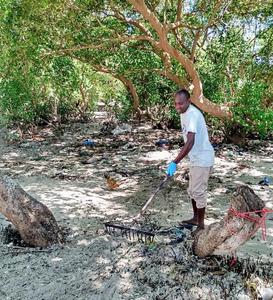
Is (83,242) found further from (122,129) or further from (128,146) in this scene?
(122,129)

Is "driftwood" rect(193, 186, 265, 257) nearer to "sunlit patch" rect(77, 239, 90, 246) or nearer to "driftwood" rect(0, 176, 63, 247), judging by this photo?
"sunlit patch" rect(77, 239, 90, 246)

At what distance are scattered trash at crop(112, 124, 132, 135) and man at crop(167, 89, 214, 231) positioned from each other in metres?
8.29

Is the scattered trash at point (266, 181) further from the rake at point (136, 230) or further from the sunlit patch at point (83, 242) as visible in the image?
the sunlit patch at point (83, 242)

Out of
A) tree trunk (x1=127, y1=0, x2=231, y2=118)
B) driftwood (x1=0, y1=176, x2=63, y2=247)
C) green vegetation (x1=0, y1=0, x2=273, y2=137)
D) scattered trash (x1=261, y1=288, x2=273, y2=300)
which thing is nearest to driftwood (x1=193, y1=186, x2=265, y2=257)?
scattered trash (x1=261, y1=288, x2=273, y2=300)

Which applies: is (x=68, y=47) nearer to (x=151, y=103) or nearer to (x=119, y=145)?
(x=119, y=145)

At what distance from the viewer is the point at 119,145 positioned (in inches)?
426

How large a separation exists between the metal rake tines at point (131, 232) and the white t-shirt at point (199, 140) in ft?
3.00

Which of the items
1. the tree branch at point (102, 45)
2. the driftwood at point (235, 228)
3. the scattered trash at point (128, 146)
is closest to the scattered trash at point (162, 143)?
the scattered trash at point (128, 146)

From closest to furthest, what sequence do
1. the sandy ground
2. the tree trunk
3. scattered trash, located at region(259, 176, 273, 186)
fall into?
the sandy ground < the tree trunk < scattered trash, located at region(259, 176, 273, 186)

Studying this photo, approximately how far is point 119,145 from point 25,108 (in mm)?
4172

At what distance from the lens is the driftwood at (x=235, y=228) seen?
136 inches

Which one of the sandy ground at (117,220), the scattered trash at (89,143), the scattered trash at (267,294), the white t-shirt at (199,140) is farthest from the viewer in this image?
the scattered trash at (89,143)

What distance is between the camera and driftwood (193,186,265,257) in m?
3.46

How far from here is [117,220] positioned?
5.07m
